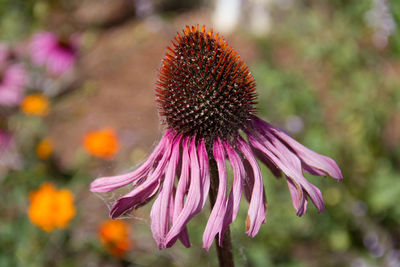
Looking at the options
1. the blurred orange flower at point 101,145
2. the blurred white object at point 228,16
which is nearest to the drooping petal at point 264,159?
the blurred orange flower at point 101,145

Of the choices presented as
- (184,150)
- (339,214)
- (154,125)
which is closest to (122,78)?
(154,125)

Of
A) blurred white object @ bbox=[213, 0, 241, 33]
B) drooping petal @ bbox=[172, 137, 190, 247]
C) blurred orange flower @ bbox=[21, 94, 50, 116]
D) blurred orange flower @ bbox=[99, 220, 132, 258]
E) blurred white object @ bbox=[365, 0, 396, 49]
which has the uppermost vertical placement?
blurred white object @ bbox=[213, 0, 241, 33]

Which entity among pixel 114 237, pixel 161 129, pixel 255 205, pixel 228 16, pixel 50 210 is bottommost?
pixel 114 237

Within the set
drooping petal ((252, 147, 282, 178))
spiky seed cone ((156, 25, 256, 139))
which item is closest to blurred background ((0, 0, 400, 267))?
spiky seed cone ((156, 25, 256, 139))

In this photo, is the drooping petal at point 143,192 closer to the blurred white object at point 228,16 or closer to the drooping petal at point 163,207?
the drooping petal at point 163,207

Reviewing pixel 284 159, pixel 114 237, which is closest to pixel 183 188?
pixel 284 159

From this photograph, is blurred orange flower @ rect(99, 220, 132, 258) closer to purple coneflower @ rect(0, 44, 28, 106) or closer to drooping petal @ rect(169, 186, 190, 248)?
purple coneflower @ rect(0, 44, 28, 106)

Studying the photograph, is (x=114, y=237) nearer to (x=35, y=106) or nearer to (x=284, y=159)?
(x=35, y=106)
